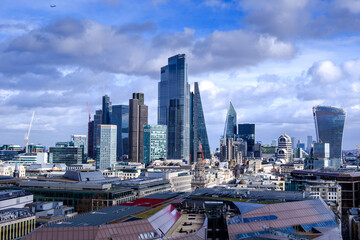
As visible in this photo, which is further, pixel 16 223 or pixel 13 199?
pixel 13 199

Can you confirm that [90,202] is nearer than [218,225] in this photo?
No

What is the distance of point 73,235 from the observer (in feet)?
220

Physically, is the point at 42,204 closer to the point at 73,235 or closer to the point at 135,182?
the point at 73,235

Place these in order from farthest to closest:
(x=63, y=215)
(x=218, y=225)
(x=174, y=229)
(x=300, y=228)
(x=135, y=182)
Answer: (x=135, y=182) < (x=63, y=215) < (x=300, y=228) < (x=174, y=229) < (x=218, y=225)

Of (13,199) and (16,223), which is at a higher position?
(13,199)

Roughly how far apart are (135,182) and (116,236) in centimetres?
9715

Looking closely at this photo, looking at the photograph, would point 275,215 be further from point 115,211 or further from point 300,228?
point 115,211

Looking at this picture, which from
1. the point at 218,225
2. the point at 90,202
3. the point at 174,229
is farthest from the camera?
the point at 90,202

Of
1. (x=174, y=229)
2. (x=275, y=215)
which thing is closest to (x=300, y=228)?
(x=275, y=215)

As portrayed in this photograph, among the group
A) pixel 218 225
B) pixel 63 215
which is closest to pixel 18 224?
pixel 63 215

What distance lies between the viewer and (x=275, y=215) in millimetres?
89125

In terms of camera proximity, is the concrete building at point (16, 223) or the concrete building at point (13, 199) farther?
the concrete building at point (13, 199)

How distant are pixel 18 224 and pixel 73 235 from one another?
2707 cm

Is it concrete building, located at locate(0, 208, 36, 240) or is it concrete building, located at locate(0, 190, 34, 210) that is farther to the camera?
concrete building, located at locate(0, 190, 34, 210)
